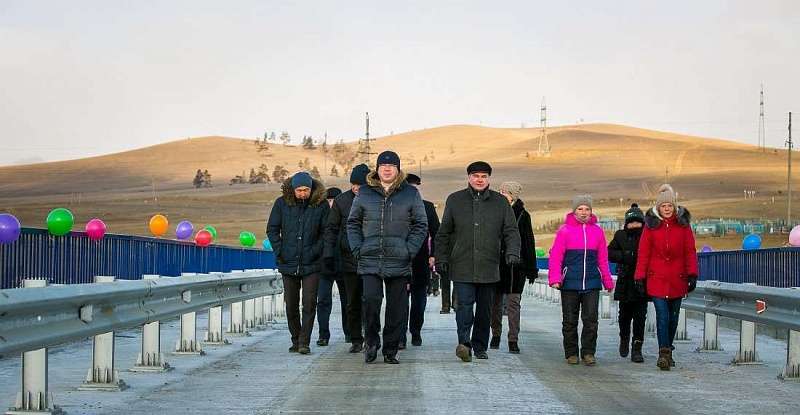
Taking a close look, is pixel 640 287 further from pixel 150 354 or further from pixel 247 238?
pixel 247 238

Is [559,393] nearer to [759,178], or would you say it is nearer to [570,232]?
[570,232]

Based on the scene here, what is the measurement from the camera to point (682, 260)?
1502 centimetres

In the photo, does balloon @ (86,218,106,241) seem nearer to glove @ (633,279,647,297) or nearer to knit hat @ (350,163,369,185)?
knit hat @ (350,163,369,185)

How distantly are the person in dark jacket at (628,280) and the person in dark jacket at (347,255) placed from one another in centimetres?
297

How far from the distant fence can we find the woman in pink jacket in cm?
680

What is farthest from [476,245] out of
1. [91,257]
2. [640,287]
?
[91,257]

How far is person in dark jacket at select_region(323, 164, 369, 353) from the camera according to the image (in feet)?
53.6

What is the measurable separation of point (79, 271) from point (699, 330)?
9437 millimetres

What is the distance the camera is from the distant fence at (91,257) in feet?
59.6

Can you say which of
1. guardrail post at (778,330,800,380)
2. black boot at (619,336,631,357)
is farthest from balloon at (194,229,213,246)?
guardrail post at (778,330,800,380)

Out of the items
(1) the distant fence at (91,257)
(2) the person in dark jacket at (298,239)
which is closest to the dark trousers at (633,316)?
(2) the person in dark jacket at (298,239)

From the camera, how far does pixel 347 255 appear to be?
55.0ft

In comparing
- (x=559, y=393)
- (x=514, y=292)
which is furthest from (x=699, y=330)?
(x=559, y=393)

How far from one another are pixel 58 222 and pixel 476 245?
6958mm
